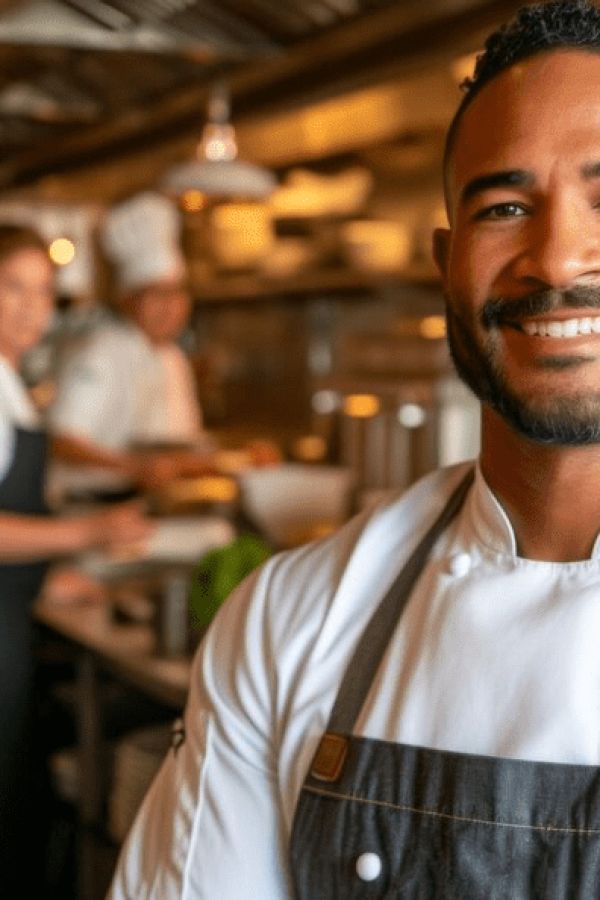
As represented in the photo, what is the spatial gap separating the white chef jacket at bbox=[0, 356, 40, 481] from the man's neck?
5.30 feet

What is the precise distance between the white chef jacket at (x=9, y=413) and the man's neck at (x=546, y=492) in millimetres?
1615

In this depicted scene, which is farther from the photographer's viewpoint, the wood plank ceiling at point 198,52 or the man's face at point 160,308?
the man's face at point 160,308

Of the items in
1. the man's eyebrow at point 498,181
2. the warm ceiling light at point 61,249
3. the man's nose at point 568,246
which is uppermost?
the warm ceiling light at point 61,249

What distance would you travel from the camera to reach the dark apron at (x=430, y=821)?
2.96 ft

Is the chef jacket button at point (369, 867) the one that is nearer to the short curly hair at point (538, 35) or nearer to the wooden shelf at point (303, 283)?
the short curly hair at point (538, 35)

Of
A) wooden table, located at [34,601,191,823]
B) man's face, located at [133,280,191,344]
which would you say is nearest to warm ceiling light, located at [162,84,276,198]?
man's face, located at [133,280,191,344]

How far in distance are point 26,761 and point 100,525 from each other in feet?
1.86

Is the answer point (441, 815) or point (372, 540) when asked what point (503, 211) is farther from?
point (441, 815)

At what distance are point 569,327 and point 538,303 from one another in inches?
1.2

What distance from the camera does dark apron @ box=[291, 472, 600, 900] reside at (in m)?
0.90

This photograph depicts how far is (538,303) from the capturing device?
95 cm

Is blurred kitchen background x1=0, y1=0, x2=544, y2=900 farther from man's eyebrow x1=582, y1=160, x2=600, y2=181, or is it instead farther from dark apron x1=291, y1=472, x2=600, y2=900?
man's eyebrow x1=582, y1=160, x2=600, y2=181

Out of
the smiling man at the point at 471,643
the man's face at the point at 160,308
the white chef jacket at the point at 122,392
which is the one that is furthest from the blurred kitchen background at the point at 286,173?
the smiling man at the point at 471,643

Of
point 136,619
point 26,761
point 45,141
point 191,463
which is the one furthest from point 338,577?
point 45,141
